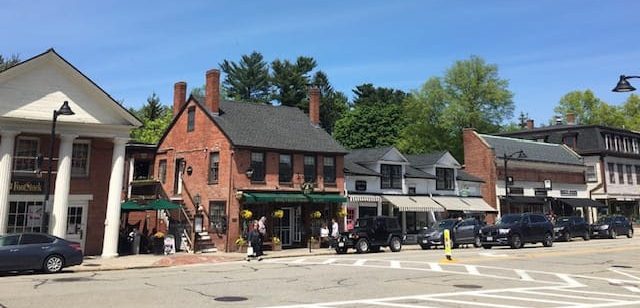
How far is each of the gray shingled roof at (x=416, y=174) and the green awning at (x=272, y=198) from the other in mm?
10736

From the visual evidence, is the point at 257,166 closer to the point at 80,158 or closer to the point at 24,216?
the point at 80,158

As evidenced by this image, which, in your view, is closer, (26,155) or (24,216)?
(24,216)

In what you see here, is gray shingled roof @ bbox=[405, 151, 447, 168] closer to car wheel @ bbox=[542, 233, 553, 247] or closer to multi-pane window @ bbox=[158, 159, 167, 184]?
car wheel @ bbox=[542, 233, 553, 247]

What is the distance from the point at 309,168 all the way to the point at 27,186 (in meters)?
15.6

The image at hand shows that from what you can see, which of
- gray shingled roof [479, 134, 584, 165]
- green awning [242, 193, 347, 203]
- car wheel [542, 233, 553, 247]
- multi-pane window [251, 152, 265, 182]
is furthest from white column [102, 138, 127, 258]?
gray shingled roof [479, 134, 584, 165]

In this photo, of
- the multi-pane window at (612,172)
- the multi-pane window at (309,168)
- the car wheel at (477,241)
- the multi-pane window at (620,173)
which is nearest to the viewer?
the car wheel at (477,241)

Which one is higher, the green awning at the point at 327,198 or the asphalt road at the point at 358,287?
the green awning at the point at 327,198

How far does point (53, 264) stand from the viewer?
18.8 m

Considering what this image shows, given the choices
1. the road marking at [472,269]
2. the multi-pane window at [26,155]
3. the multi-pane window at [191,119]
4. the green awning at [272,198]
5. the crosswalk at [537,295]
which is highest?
the multi-pane window at [191,119]

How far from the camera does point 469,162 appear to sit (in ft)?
161

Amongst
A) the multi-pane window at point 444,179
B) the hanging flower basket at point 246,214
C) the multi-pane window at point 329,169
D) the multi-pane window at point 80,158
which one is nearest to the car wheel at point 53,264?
the multi-pane window at point 80,158

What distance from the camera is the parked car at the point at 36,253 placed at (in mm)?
17797

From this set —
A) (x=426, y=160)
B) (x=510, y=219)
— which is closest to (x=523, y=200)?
(x=426, y=160)

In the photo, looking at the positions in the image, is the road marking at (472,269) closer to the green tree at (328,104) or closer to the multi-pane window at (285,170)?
the multi-pane window at (285,170)
